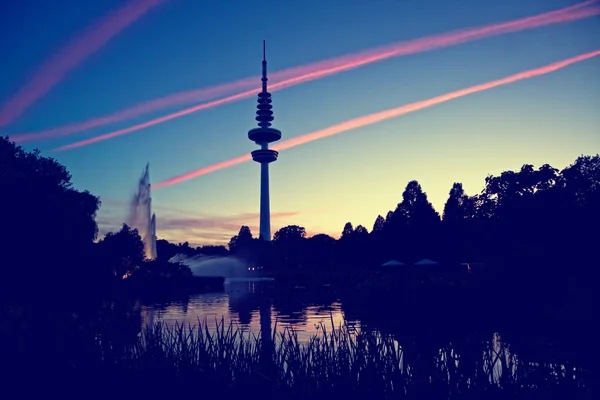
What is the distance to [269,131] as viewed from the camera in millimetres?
161625

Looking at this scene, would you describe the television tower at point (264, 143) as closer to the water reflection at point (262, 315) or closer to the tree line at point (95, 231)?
the tree line at point (95, 231)

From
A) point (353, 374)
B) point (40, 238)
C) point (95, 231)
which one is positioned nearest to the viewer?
point (353, 374)

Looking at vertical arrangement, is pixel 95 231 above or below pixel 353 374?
above

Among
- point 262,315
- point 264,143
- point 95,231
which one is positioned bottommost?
point 262,315

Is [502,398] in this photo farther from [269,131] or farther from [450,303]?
[269,131]

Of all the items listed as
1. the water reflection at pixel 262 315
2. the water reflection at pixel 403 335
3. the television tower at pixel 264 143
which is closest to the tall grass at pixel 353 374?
the water reflection at pixel 403 335

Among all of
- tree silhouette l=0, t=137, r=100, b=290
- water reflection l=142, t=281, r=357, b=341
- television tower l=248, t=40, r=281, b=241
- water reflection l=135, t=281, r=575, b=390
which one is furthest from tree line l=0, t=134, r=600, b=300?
television tower l=248, t=40, r=281, b=241

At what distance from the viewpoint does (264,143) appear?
6506 inches

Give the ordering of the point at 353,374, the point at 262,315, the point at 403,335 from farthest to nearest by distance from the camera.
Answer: the point at 262,315 → the point at 403,335 → the point at 353,374

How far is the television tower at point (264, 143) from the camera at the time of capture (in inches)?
5797

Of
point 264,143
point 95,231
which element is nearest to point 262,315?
point 95,231

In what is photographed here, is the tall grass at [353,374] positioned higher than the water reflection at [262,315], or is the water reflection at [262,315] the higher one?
the tall grass at [353,374]

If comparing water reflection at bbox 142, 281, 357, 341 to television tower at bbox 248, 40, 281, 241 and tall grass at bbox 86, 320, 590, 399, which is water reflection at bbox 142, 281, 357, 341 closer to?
tall grass at bbox 86, 320, 590, 399

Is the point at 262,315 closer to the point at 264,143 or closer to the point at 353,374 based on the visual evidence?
the point at 353,374
